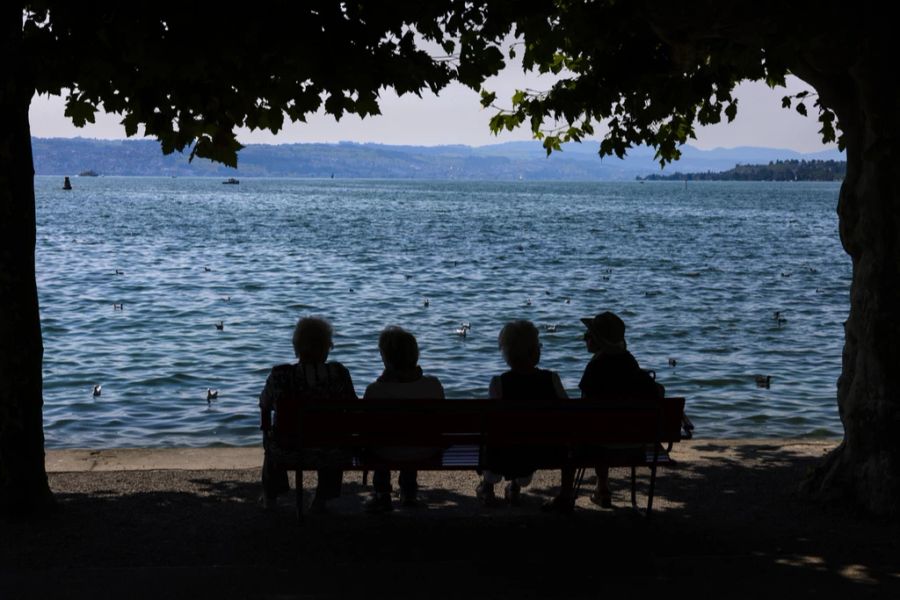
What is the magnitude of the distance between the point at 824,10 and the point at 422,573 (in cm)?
426

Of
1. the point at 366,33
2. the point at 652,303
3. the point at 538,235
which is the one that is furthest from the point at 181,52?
the point at 538,235

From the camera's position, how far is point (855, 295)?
8047mm

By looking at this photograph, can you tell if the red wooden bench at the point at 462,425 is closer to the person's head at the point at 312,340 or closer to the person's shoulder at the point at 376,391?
the person's shoulder at the point at 376,391

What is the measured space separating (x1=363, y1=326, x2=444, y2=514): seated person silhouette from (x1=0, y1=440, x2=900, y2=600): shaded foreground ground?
0.22 m

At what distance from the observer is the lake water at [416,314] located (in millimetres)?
16266

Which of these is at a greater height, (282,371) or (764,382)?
(282,371)

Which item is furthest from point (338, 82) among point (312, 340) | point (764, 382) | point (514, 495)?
point (764, 382)

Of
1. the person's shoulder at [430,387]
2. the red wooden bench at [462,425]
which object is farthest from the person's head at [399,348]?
the red wooden bench at [462,425]

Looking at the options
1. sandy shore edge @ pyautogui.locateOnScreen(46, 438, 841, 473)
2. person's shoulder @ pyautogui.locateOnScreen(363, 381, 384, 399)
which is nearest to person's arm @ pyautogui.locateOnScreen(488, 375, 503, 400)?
person's shoulder @ pyautogui.locateOnScreen(363, 381, 384, 399)

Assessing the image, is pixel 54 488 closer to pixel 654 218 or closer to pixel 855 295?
pixel 855 295

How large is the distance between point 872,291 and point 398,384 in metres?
3.25

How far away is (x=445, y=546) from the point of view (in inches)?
273

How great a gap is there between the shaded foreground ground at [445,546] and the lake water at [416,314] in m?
5.68

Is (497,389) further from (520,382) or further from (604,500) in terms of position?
(604,500)
